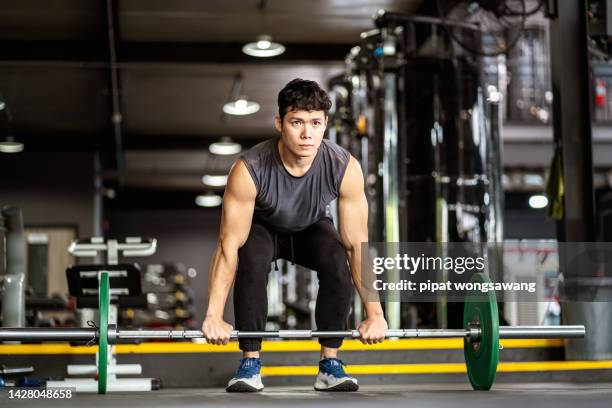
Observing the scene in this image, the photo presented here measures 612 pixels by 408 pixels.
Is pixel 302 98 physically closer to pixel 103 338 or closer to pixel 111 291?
pixel 103 338

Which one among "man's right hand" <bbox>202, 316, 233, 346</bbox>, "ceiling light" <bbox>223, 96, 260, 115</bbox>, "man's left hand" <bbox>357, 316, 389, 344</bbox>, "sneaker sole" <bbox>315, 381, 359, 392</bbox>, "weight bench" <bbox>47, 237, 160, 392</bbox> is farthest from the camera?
"ceiling light" <bbox>223, 96, 260, 115</bbox>

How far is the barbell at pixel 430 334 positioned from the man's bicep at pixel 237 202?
0.38 meters

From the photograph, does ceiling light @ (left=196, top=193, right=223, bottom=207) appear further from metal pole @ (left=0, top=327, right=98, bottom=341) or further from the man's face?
the man's face

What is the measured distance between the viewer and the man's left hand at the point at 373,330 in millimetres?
3412

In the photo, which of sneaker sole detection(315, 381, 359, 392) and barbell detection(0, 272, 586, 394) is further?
sneaker sole detection(315, 381, 359, 392)

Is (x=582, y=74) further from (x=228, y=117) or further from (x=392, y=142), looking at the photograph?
(x=228, y=117)

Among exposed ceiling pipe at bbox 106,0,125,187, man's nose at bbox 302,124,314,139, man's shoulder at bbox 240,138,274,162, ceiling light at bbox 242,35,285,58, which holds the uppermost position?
exposed ceiling pipe at bbox 106,0,125,187

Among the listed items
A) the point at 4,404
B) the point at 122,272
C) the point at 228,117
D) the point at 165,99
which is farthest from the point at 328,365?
the point at 228,117

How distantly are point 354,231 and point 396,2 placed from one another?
584 centimetres

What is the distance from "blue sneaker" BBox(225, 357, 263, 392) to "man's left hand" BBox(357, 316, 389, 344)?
431 millimetres

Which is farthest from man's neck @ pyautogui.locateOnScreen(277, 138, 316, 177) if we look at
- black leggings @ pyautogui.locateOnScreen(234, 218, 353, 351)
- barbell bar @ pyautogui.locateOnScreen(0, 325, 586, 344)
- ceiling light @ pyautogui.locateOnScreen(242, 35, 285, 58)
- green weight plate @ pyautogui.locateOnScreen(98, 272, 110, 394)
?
ceiling light @ pyautogui.locateOnScreen(242, 35, 285, 58)

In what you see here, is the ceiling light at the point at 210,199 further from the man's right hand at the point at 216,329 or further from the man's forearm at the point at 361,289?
the man's right hand at the point at 216,329

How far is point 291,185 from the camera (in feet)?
11.4

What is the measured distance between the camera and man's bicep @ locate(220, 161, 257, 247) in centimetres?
339
